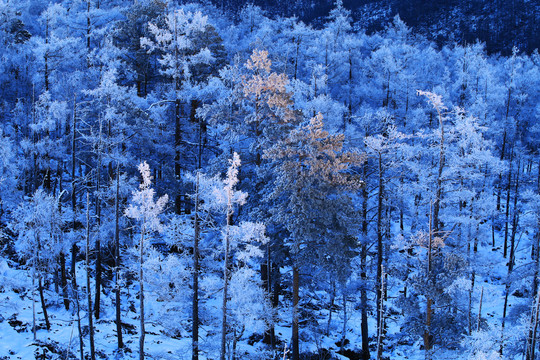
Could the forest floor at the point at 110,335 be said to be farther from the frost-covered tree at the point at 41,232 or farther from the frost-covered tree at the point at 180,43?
the frost-covered tree at the point at 180,43

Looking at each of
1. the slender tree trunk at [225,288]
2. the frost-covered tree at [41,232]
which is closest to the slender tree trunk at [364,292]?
the slender tree trunk at [225,288]

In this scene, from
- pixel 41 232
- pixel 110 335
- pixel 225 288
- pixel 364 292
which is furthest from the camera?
pixel 364 292

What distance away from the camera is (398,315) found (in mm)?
25188

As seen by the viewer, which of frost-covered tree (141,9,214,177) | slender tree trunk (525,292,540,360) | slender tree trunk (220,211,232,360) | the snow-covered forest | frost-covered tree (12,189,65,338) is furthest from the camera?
frost-covered tree (141,9,214,177)

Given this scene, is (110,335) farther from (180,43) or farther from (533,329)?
(533,329)

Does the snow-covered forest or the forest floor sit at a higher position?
the snow-covered forest

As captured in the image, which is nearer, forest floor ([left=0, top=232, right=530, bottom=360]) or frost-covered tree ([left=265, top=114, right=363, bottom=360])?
frost-covered tree ([left=265, top=114, right=363, bottom=360])

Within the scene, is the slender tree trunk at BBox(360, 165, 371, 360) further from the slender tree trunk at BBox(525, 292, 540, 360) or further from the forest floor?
the slender tree trunk at BBox(525, 292, 540, 360)

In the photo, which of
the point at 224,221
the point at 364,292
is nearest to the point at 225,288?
the point at 224,221

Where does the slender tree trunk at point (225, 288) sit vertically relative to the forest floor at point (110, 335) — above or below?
above

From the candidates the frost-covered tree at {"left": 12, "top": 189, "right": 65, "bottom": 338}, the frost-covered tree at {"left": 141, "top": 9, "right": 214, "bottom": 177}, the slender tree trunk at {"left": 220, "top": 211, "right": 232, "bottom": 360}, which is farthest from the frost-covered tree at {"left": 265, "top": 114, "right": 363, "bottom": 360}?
the frost-covered tree at {"left": 12, "top": 189, "right": 65, "bottom": 338}

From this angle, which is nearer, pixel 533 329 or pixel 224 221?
pixel 533 329

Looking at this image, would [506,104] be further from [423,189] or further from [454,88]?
[423,189]

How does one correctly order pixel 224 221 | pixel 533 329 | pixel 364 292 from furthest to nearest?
pixel 224 221 → pixel 364 292 → pixel 533 329
